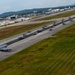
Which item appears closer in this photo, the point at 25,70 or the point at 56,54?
the point at 25,70

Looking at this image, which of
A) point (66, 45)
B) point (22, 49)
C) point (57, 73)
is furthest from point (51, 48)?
point (57, 73)

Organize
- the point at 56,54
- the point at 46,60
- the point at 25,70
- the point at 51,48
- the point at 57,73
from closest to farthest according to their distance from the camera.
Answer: the point at 57,73
the point at 25,70
the point at 46,60
the point at 56,54
the point at 51,48

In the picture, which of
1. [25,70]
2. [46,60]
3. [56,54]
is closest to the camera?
[25,70]

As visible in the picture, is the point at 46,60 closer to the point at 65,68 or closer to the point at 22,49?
the point at 65,68

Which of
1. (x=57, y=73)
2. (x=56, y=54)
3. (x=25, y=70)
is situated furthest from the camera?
(x=56, y=54)

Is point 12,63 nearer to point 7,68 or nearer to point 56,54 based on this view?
point 7,68

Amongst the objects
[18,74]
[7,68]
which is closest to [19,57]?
[7,68]
